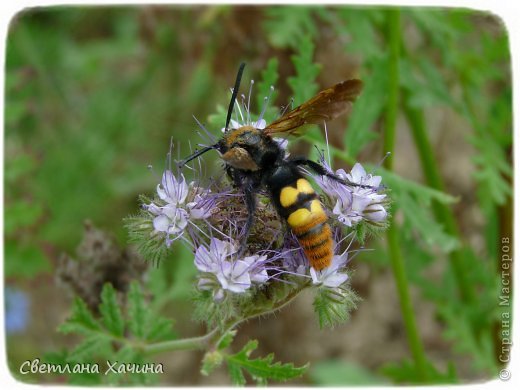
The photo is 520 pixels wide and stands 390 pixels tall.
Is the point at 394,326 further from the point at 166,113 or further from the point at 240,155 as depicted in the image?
the point at 240,155

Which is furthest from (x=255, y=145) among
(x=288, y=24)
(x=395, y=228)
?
(x=288, y=24)

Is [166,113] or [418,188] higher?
[166,113]

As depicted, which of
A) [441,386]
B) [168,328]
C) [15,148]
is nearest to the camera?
[168,328]

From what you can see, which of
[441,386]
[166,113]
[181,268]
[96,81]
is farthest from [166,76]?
[441,386]

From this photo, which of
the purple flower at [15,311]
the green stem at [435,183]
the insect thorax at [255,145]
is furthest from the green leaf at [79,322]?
the green stem at [435,183]

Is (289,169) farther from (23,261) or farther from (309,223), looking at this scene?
(23,261)

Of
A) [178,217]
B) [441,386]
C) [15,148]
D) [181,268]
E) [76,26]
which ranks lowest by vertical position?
[441,386]

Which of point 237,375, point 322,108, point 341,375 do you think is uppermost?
point 322,108

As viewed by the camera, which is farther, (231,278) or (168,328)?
(168,328)
